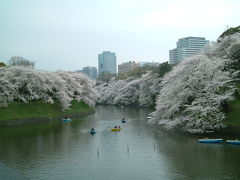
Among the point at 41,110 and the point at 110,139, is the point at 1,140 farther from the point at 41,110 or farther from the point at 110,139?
the point at 41,110

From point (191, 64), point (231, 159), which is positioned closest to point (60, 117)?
point (191, 64)

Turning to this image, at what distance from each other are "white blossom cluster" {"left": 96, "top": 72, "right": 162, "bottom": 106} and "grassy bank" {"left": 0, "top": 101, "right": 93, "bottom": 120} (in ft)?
94.0

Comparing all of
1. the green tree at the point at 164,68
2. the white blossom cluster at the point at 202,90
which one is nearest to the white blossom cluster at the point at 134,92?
the green tree at the point at 164,68

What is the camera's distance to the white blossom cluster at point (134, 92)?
289 ft

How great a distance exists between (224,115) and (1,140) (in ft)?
96.8

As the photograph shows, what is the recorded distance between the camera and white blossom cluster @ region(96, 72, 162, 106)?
88062 mm

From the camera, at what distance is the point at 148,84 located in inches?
3573

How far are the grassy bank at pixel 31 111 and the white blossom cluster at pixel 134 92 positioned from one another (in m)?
28.7

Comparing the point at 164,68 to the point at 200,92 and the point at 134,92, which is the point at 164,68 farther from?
the point at 200,92

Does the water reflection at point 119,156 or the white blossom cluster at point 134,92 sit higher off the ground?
the white blossom cluster at point 134,92

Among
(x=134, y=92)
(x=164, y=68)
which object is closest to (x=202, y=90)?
(x=164, y=68)

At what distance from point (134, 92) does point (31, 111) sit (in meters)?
52.5

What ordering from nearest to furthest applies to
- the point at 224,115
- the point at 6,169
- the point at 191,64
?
the point at 6,169 → the point at 224,115 → the point at 191,64

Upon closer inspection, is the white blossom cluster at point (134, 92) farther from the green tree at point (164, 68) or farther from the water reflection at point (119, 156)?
the water reflection at point (119, 156)
